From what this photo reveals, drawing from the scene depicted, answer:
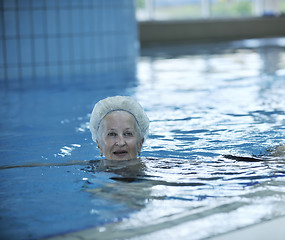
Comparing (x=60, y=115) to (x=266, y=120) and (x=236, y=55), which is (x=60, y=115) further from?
(x=236, y=55)

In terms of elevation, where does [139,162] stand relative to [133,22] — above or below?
below

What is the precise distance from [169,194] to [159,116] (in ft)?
8.96

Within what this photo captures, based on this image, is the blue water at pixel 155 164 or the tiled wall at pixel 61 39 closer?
the blue water at pixel 155 164

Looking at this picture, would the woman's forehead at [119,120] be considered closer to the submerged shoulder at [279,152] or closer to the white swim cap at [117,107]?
the white swim cap at [117,107]

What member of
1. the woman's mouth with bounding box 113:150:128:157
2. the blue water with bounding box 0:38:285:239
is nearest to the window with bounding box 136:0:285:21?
the blue water with bounding box 0:38:285:239

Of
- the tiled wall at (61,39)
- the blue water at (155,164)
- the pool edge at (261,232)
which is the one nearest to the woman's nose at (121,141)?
the blue water at (155,164)

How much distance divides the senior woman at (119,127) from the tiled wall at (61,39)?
5.31 meters

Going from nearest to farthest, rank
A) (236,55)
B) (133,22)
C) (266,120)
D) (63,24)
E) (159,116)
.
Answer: (266,120) < (159,116) < (63,24) < (133,22) < (236,55)

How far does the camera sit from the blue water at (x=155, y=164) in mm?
2389

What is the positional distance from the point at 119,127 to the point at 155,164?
1.08 feet

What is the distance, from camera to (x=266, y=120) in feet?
16.8

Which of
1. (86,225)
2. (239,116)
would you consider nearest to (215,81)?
(239,116)

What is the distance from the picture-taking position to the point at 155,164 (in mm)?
3344

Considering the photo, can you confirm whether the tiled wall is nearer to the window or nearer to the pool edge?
the pool edge
